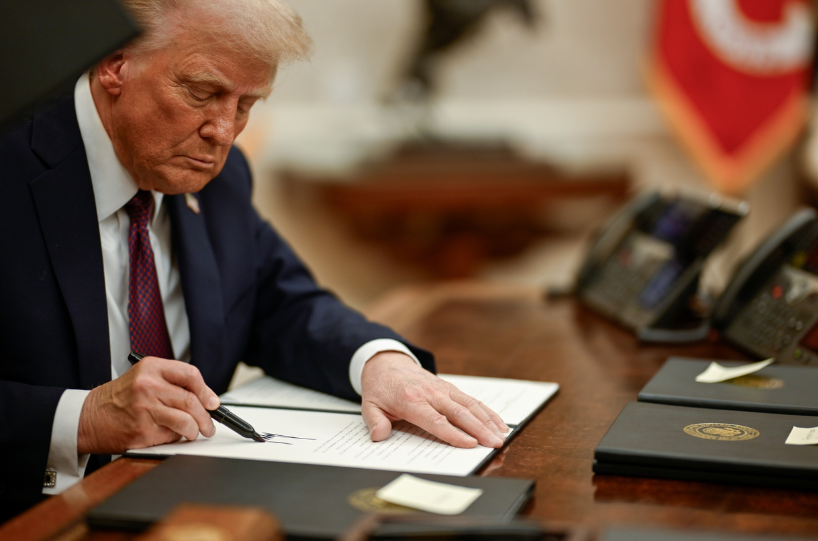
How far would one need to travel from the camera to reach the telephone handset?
4.98 feet

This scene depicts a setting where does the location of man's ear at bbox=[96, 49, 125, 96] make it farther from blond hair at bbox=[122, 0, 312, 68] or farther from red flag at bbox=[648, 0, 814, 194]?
red flag at bbox=[648, 0, 814, 194]

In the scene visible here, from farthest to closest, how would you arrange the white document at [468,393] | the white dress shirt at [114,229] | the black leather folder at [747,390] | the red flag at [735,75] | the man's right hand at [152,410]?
the red flag at [735,75] < the white dress shirt at [114,229] < the white document at [468,393] < the black leather folder at [747,390] < the man's right hand at [152,410]

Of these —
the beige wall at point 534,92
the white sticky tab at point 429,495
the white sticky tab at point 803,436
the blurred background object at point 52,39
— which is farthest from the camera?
the beige wall at point 534,92

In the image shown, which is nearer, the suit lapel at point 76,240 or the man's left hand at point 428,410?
the man's left hand at point 428,410

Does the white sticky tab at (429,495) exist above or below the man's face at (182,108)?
below

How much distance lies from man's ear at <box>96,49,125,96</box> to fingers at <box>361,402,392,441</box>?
0.66 metres

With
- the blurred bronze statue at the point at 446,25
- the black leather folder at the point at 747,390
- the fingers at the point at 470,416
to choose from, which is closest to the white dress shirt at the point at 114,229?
the fingers at the point at 470,416

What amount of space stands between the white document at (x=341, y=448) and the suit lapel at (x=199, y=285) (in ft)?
0.99

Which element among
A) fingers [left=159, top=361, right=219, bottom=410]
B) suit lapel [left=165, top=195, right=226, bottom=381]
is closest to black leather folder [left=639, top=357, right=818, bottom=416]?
fingers [left=159, top=361, right=219, bottom=410]

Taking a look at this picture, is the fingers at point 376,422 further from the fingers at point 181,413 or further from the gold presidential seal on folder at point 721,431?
the gold presidential seal on folder at point 721,431

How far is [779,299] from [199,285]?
1115 millimetres

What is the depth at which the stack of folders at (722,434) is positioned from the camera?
95 cm

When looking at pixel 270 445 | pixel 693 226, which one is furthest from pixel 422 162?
pixel 270 445

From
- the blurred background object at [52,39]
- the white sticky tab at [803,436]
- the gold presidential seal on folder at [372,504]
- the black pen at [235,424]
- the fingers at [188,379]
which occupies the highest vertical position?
the blurred background object at [52,39]
